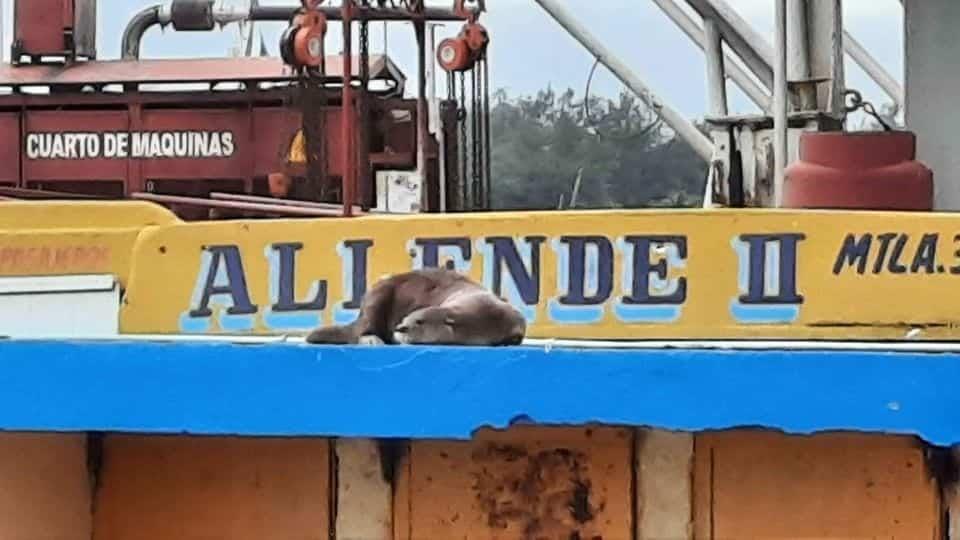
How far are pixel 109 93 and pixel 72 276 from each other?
9.69 m

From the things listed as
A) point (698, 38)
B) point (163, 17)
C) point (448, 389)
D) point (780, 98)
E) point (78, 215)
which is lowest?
point (448, 389)

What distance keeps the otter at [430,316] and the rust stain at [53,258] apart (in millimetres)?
765

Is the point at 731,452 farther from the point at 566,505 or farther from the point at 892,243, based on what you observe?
the point at 892,243

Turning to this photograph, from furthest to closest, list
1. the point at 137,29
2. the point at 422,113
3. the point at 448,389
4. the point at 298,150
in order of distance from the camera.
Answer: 1. the point at 137,29
2. the point at 298,150
3. the point at 422,113
4. the point at 448,389

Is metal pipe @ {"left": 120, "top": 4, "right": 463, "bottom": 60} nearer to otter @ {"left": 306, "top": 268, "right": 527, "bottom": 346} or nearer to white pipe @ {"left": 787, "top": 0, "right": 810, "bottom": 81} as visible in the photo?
white pipe @ {"left": 787, "top": 0, "right": 810, "bottom": 81}

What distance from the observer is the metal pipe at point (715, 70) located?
8.59m

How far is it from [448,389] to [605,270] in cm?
117

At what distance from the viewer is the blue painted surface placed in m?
2.04

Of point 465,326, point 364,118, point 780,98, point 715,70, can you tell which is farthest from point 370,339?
point 364,118

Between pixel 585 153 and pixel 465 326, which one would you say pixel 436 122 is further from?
pixel 465 326

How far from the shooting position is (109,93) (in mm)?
12891

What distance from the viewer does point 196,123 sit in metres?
12.9

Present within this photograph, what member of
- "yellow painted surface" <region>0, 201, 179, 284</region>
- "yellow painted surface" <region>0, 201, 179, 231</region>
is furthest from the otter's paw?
"yellow painted surface" <region>0, 201, 179, 231</region>

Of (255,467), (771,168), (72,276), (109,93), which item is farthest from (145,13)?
(255,467)
